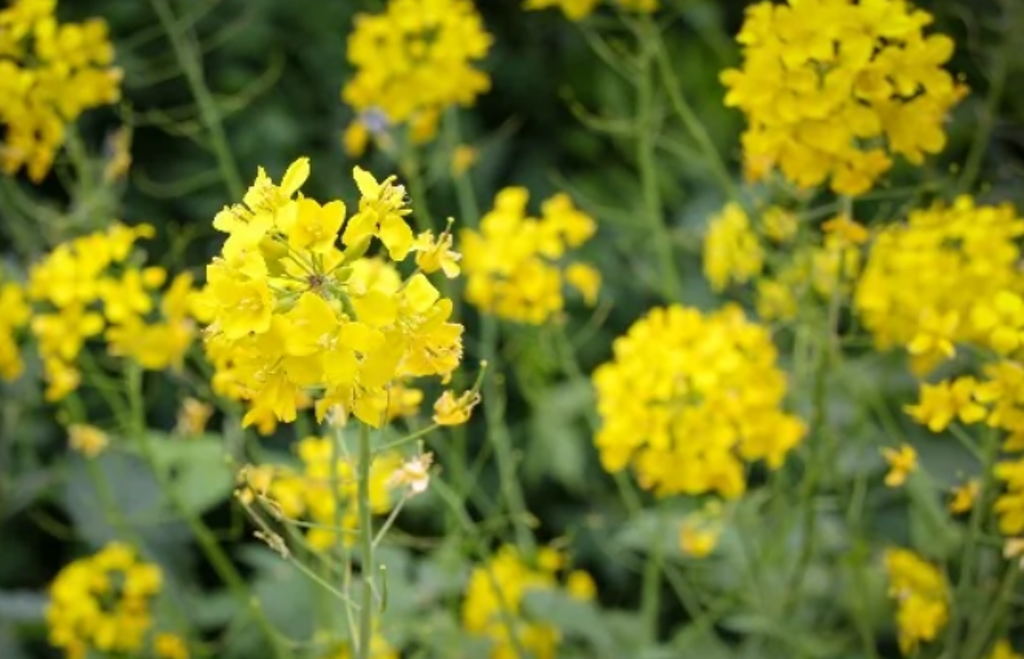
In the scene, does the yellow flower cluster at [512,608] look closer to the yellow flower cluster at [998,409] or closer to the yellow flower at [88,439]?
the yellow flower at [88,439]

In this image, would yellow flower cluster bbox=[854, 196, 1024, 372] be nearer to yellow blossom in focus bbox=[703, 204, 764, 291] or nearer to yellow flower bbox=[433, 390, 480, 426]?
yellow blossom in focus bbox=[703, 204, 764, 291]

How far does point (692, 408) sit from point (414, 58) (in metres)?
0.62

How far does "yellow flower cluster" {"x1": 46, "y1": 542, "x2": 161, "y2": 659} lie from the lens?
1979 millimetres

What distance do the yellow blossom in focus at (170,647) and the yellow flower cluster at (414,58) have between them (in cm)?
73

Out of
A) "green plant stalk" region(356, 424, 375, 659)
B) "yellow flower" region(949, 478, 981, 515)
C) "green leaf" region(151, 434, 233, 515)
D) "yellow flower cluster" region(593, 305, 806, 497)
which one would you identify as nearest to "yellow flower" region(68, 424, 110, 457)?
"green leaf" region(151, 434, 233, 515)

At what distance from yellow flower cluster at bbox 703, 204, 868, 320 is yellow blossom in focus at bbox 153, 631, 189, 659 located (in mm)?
847

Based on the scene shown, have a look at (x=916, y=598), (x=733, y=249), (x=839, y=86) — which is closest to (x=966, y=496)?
(x=916, y=598)

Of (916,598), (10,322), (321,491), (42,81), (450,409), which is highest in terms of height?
(42,81)

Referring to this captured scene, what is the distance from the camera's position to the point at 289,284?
3.40 ft

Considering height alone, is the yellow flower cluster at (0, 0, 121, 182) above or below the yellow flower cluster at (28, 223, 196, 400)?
above

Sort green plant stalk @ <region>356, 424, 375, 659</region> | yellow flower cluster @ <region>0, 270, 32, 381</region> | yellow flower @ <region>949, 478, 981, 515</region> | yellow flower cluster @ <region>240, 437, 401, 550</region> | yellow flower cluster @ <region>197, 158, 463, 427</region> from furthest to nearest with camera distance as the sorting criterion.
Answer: yellow flower cluster @ <region>0, 270, 32, 381</region> < yellow flower cluster @ <region>240, 437, 401, 550</region> < yellow flower @ <region>949, 478, 981, 515</region> < green plant stalk @ <region>356, 424, 375, 659</region> < yellow flower cluster @ <region>197, 158, 463, 427</region>

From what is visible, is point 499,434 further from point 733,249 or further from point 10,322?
point 10,322

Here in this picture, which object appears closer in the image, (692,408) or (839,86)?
(839,86)

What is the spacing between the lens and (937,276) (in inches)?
62.8
